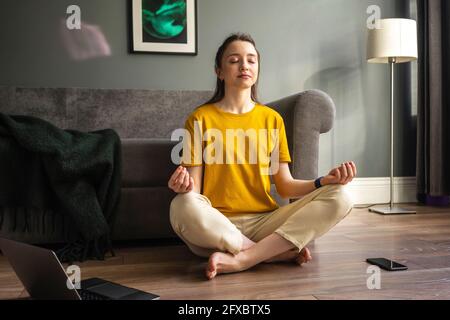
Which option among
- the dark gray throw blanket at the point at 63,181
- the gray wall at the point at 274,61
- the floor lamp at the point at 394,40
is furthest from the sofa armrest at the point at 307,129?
the gray wall at the point at 274,61

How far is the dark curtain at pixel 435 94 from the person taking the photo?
9.96ft

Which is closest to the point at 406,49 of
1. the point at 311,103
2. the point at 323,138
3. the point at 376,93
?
the point at 376,93

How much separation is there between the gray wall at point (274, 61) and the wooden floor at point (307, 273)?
1.39 m

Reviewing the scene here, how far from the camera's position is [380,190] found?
323cm

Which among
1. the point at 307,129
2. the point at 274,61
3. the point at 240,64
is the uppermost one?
the point at 274,61

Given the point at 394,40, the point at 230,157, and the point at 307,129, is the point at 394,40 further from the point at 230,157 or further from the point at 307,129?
the point at 230,157

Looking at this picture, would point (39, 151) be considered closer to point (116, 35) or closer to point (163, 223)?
point (163, 223)

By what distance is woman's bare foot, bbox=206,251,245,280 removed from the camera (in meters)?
1.27

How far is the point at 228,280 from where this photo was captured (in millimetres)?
1274

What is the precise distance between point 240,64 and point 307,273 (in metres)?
0.71

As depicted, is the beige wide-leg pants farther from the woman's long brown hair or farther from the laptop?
the woman's long brown hair

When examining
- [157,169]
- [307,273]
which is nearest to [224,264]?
[307,273]

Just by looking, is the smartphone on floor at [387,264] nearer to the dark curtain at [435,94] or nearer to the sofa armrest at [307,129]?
the sofa armrest at [307,129]

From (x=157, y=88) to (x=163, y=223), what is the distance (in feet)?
4.72
